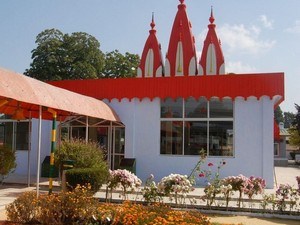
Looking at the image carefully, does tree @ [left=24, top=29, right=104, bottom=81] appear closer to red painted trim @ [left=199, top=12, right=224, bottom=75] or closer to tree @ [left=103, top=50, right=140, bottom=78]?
tree @ [left=103, top=50, right=140, bottom=78]

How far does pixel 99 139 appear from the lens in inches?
680

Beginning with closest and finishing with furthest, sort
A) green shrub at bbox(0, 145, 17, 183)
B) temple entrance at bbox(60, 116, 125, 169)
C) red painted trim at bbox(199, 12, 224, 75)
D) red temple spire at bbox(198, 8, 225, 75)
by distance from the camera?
green shrub at bbox(0, 145, 17, 183)
temple entrance at bbox(60, 116, 125, 169)
red temple spire at bbox(198, 8, 225, 75)
red painted trim at bbox(199, 12, 224, 75)

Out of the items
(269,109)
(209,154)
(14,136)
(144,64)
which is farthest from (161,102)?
(144,64)

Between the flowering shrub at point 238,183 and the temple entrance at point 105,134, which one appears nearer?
the flowering shrub at point 238,183

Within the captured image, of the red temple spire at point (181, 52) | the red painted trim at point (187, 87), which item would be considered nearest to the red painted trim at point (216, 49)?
the red temple spire at point (181, 52)

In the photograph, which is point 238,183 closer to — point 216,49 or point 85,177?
point 85,177

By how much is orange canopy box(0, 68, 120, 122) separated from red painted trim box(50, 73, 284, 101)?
1231mm

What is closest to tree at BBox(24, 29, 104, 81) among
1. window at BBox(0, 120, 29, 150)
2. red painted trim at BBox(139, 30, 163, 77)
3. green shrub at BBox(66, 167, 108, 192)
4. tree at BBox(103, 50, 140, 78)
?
tree at BBox(103, 50, 140, 78)

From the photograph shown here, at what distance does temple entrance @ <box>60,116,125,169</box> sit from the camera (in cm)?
1693

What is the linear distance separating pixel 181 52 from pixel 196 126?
29.1 feet

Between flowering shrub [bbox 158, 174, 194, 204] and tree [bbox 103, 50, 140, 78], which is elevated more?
tree [bbox 103, 50, 140, 78]

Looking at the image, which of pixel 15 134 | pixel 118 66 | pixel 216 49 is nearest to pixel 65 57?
pixel 118 66

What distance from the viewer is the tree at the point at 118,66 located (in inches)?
1596

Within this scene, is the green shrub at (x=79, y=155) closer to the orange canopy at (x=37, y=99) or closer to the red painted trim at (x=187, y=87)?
the orange canopy at (x=37, y=99)
